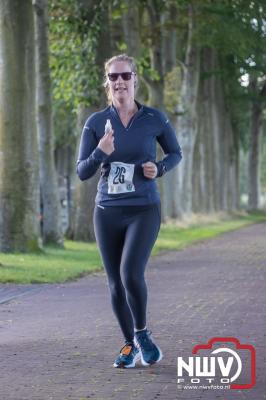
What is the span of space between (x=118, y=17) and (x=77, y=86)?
3374mm

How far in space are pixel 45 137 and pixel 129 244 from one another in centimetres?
1532

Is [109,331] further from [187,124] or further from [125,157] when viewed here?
[187,124]

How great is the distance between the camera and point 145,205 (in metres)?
8.52

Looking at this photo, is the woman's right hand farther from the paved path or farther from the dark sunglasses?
the paved path

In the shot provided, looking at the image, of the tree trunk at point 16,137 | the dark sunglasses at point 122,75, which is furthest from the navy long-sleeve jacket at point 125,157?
the tree trunk at point 16,137

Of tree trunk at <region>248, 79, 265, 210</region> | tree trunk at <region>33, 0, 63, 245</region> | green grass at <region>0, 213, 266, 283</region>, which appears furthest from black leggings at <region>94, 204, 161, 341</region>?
tree trunk at <region>248, 79, 265, 210</region>

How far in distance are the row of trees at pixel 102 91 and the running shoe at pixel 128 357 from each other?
11.9 meters

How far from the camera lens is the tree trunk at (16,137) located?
20.4 meters

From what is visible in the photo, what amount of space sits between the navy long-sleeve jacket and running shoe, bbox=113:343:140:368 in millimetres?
1034

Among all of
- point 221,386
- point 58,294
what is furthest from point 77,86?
point 221,386

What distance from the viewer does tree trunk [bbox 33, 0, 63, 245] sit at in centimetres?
2342

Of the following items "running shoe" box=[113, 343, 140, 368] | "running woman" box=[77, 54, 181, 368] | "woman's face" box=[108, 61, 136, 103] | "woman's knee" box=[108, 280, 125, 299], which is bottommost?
"running shoe" box=[113, 343, 140, 368]

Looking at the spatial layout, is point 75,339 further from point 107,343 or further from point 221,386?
point 221,386

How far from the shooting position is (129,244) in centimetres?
848
